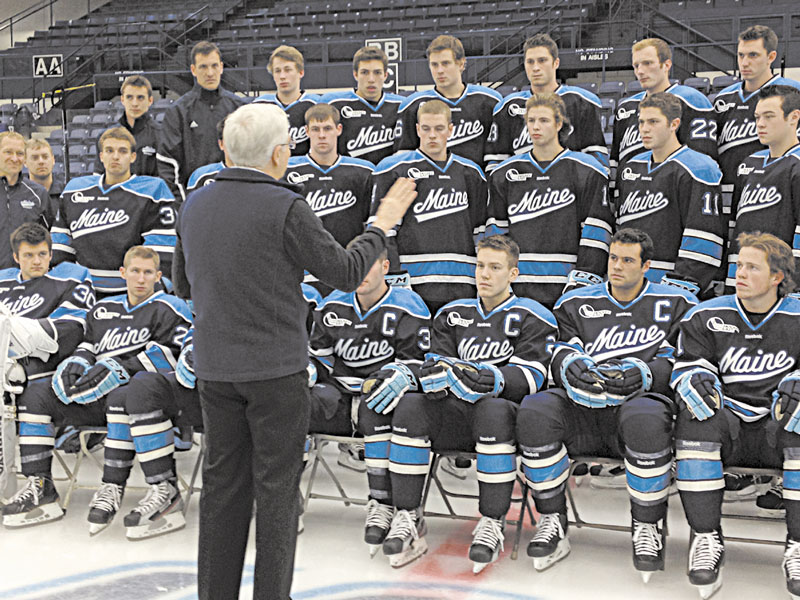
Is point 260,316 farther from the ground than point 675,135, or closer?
closer

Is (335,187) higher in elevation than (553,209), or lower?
higher

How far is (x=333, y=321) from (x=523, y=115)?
147 cm

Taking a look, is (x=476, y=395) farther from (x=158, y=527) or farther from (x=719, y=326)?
(x=158, y=527)

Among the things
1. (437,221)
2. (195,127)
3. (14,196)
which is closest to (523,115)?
(437,221)

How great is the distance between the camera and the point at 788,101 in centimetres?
394

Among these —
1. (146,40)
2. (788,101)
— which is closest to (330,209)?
(788,101)

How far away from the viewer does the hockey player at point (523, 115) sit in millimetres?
4578

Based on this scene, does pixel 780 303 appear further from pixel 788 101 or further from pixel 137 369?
pixel 137 369

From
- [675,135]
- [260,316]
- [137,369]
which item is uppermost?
[675,135]

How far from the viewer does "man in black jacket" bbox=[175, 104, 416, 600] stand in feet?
7.53

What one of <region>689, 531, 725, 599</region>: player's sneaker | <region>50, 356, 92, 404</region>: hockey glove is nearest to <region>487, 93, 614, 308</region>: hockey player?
<region>689, 531, 725, 599</region>: player's sneaker

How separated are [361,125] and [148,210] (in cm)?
121

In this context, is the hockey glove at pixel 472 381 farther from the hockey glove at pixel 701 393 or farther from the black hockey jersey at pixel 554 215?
the black hockey jersey at pixel 554 215

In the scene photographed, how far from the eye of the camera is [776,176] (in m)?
3.98
